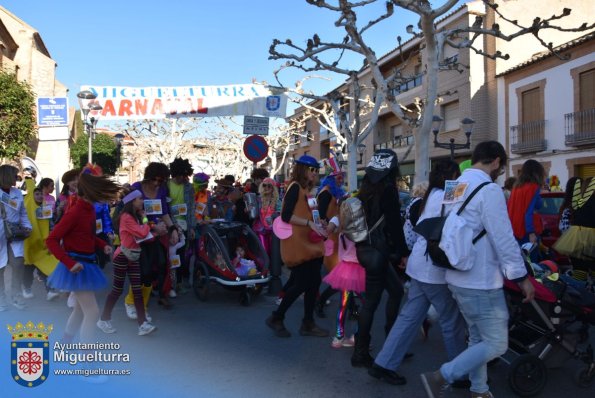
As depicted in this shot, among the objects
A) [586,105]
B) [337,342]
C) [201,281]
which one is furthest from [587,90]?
[337,342]

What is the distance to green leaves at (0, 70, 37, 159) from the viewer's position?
18844 mm

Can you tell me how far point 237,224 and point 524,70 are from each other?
19.4m

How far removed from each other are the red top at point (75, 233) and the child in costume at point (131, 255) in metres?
0.80

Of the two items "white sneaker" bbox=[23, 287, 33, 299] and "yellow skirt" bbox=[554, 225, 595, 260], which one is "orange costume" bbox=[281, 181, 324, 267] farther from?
"white sneaker" bbox=[23, 287, 33, 299]

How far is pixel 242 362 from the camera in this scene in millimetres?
4555

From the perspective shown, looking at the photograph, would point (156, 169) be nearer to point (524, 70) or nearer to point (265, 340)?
point (265, 340)

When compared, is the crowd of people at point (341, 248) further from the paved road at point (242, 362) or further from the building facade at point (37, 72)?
the building facade at point (37, 72)

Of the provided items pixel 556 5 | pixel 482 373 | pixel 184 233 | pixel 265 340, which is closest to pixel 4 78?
pixel 184 233

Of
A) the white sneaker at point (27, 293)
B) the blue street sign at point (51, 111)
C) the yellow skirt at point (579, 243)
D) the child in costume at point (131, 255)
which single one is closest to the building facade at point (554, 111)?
the yellow skirt at point (579, 243)

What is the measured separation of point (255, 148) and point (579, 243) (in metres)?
6.27

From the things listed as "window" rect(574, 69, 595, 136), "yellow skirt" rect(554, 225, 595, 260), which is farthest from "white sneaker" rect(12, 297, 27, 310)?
"window" rect(574, 69, 595, 136)

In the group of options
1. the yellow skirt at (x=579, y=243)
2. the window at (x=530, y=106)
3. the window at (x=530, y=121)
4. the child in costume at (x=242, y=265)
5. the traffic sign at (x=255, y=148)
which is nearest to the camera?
the yellow skirt at (x=579, y=243)

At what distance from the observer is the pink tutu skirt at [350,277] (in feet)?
15.1

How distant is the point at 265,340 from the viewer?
525cm
